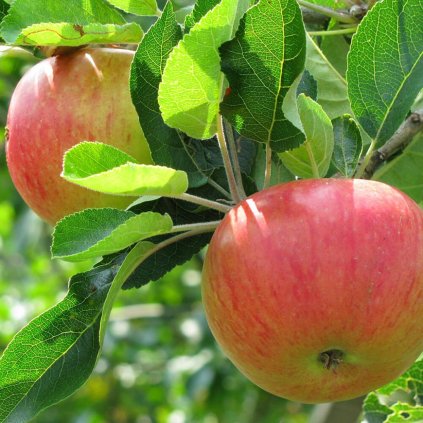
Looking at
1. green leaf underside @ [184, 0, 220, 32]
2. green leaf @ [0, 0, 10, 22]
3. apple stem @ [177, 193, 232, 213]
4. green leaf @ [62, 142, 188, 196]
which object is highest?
green leaf underside @ [184, 0, 220, 32]

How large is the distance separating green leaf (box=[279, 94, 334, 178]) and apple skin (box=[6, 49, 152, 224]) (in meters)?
0.22

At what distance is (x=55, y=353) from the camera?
1174mm

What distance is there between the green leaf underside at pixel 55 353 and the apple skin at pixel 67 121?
0.13 m

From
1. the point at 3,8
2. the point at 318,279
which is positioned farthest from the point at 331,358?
the point at 3,8

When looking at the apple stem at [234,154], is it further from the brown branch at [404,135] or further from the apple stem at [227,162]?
the brown branch at [404,135]

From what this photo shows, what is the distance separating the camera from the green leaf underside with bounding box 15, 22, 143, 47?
1.12 m

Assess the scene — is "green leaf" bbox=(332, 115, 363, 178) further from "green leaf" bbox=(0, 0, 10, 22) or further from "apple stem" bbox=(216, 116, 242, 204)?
"green leaf" bbox=(0, 0, 10, 22)

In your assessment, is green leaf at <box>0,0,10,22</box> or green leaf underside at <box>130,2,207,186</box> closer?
green leaf underside at <box>130,2,207,186</box>

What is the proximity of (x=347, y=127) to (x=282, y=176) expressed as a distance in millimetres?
137

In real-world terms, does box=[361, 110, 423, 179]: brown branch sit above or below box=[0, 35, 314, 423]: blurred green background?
above

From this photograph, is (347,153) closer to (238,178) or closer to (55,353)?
(238,178)

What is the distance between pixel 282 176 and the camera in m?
1.25

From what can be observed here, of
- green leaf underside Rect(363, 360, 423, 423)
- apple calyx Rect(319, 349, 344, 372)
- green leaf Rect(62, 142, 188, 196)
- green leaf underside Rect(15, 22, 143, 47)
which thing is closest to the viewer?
green leaf Rect(62, 142, 188, 196)

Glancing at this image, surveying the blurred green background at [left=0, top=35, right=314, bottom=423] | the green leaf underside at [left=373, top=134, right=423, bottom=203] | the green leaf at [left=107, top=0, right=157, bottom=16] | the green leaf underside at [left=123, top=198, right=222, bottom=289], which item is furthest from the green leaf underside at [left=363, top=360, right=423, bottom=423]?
the blurred green background at [left=0, top=35, right=314, bottom=423]
